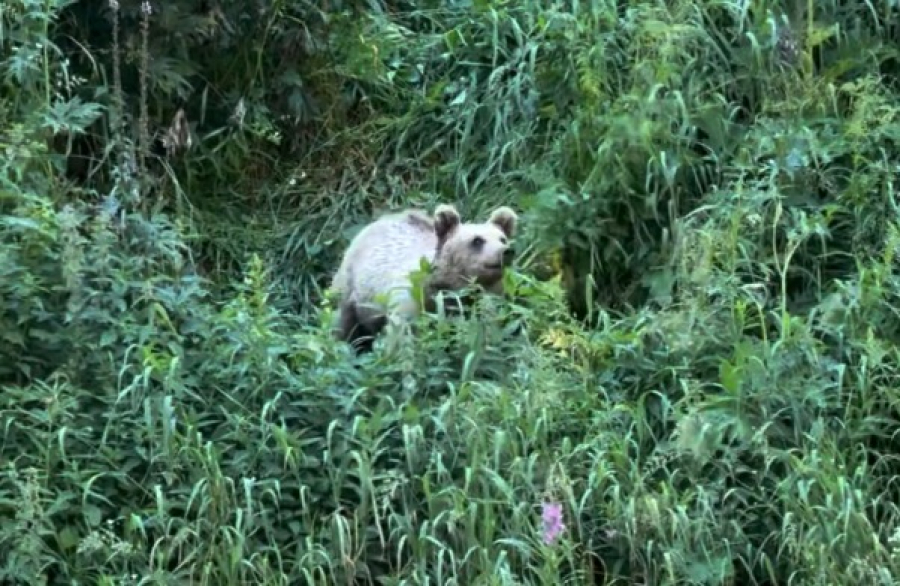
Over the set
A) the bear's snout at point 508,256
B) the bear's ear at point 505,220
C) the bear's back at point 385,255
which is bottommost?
the bear's back at point 385,255

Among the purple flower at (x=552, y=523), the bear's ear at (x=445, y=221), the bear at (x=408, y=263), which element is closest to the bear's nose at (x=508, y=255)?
the bear at (x=408, y=263)

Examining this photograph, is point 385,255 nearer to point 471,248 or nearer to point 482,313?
point 471,248

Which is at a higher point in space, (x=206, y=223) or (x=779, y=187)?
(x=779, y=187)

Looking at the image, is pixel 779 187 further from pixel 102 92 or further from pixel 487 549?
pixel 102 92

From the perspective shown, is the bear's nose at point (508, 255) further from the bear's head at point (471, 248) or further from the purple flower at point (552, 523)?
the purple flower at point (552, 523)

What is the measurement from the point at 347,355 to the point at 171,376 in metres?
0.71

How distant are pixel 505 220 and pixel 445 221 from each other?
25 centimetres

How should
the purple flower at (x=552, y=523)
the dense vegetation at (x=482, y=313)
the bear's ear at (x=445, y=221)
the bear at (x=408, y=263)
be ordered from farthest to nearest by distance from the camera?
1. the bear's ear at (x=445, y=221)
2. the bear at (x=408, y=263)
3. the dense vegetation at (x=482, y=313)
4. the purple flower at (x=552, y=523)

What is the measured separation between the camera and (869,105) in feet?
24.7

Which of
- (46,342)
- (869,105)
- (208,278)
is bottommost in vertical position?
(208,278)

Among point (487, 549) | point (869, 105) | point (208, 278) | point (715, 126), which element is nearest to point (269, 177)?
point (208, 278)

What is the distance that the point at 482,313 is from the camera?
674cm

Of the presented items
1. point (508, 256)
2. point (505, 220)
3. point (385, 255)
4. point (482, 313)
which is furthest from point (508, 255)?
point (482, 313)

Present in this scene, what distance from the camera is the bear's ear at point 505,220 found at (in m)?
7.77
